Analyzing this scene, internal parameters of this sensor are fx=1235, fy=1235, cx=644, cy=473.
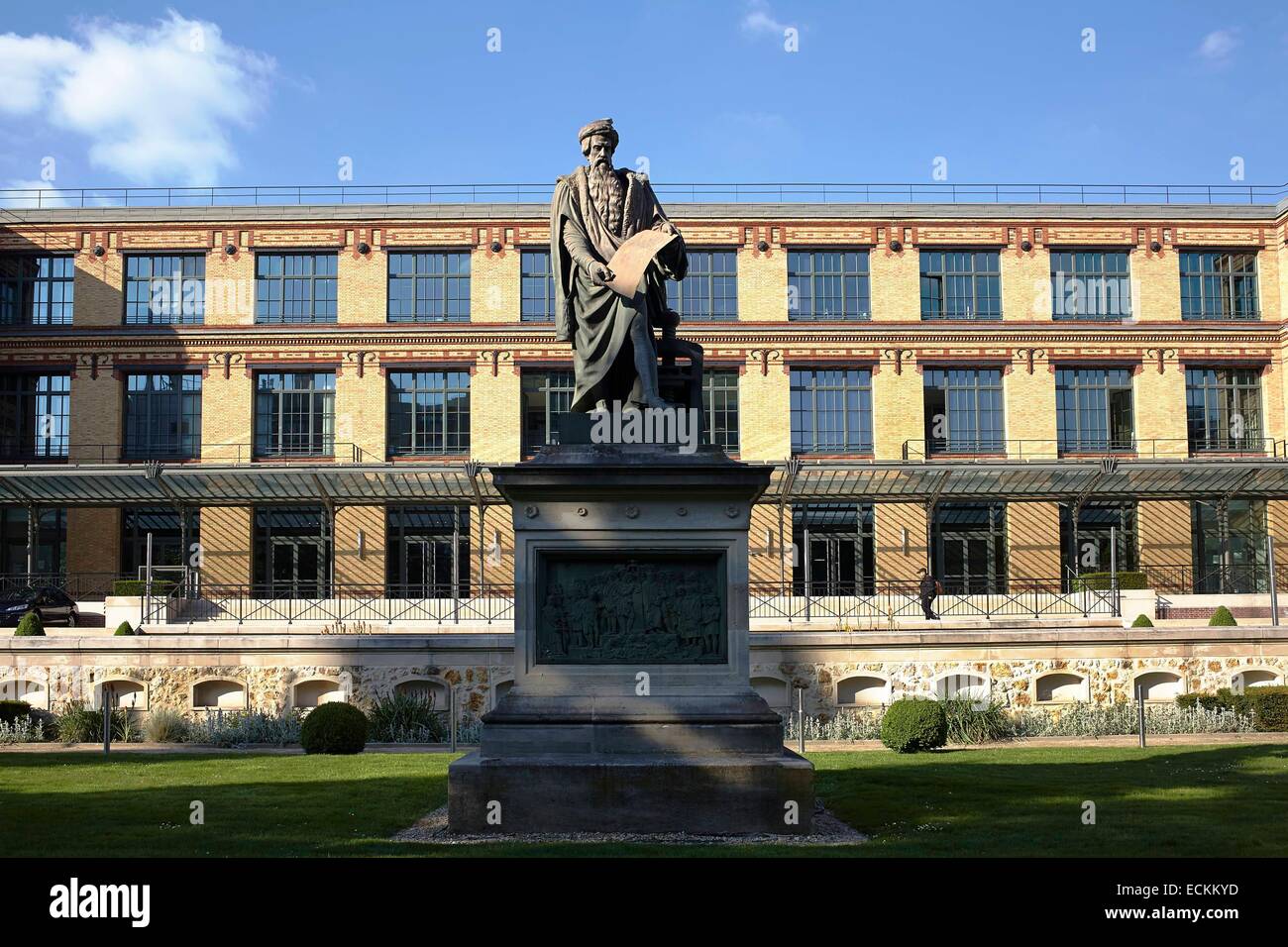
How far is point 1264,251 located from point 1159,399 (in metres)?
7.05

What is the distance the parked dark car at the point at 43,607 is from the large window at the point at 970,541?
27.5 m

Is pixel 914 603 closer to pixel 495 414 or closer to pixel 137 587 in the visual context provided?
pixel 495 414

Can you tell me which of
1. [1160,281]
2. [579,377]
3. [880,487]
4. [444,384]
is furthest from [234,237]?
[579,377]

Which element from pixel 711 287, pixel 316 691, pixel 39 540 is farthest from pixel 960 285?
pixel 39 540

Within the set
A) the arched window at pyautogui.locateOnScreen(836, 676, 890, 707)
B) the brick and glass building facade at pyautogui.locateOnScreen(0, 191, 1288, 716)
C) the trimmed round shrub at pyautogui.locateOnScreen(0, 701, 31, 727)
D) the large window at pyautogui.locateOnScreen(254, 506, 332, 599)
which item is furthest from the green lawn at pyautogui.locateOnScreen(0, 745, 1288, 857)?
the brick and glass building facade at pyautogui.locateOnScreen(0, 191, 1288, 716)

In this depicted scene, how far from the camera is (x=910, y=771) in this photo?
1416 centimetres

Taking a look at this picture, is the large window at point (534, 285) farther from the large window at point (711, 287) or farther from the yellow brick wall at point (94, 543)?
the yellow brick wall at point (94, 543)

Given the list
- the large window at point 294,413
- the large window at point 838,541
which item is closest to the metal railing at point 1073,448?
the large window at point 838,541

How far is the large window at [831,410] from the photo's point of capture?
142ft

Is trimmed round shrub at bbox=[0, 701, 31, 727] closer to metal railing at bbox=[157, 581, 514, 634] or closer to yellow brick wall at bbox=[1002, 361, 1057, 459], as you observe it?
metal railing at bbox=[157, 581, 514, 634]

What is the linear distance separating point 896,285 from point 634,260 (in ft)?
113

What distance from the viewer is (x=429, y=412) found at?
4334cm

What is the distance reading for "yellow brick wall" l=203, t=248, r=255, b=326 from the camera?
43406mm
